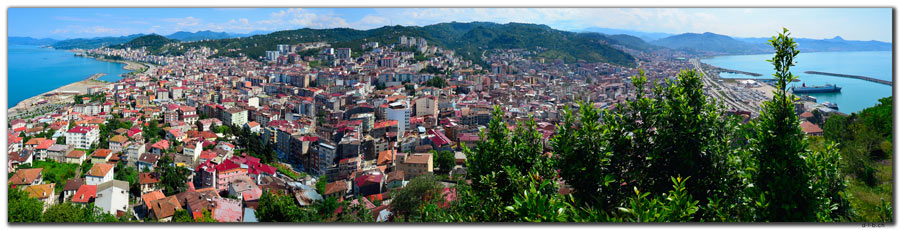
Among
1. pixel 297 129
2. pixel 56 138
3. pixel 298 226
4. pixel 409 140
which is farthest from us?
pixel 297 129

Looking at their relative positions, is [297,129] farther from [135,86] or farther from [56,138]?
[135,86]

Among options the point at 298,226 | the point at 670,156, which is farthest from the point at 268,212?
the point at 670,156

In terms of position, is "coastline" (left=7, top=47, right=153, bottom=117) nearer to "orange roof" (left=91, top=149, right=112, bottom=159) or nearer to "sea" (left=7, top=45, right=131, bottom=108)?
"sea" (left=7, top=45, right=131, bottom=108)

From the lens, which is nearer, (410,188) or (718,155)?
(718,155)

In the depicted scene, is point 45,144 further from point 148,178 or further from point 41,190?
point 41,190

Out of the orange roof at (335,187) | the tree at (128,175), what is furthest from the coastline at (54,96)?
the orange roof at (335,187)

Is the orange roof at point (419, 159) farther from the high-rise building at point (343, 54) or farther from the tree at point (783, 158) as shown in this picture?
the high-rise building at point (343, 54)

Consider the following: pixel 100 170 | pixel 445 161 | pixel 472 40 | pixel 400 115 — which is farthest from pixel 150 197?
pixel 472 40

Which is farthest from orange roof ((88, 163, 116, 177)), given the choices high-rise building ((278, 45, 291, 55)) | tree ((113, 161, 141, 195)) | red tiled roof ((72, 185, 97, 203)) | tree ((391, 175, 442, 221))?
high-rise building ((278, 45, 291, 55))

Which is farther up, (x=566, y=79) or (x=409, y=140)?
(x=566, y=79)
